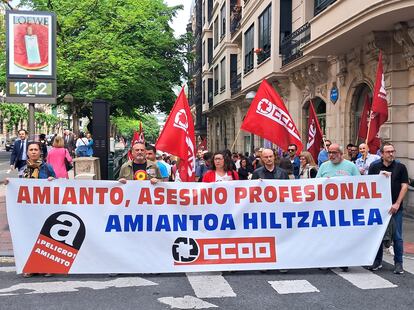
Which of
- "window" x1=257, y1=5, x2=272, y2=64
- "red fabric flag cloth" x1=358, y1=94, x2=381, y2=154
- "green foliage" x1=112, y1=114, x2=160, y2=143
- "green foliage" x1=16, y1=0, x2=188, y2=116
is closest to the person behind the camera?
"red fabric flag cloth" x1=358, y1=94, x2=381, y2=154

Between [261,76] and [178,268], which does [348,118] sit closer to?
[261,76]

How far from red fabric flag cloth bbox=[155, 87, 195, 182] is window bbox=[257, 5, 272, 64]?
1324cm

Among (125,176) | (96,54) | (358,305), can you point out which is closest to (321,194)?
(358,305)

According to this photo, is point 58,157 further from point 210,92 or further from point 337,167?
point 210,92

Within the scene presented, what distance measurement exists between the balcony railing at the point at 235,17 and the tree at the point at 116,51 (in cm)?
368

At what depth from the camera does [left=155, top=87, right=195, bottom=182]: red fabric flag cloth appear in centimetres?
735

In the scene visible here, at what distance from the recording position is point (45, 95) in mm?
10750

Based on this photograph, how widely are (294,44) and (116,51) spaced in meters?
11.8

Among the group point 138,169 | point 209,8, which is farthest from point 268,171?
point 209,8

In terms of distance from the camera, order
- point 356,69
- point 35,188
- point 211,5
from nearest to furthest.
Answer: point 35,188 → point 356,69 → point 211,5

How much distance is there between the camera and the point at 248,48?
2494 centimetres

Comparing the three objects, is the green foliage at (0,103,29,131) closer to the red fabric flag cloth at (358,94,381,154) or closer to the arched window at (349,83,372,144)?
the arched window at (349,83,372,144)

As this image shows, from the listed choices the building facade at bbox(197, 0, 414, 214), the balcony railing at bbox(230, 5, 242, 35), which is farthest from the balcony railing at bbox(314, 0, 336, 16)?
the balcony railing at bbox(230, 5, 242, 35)

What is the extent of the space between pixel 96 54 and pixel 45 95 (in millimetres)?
15878
